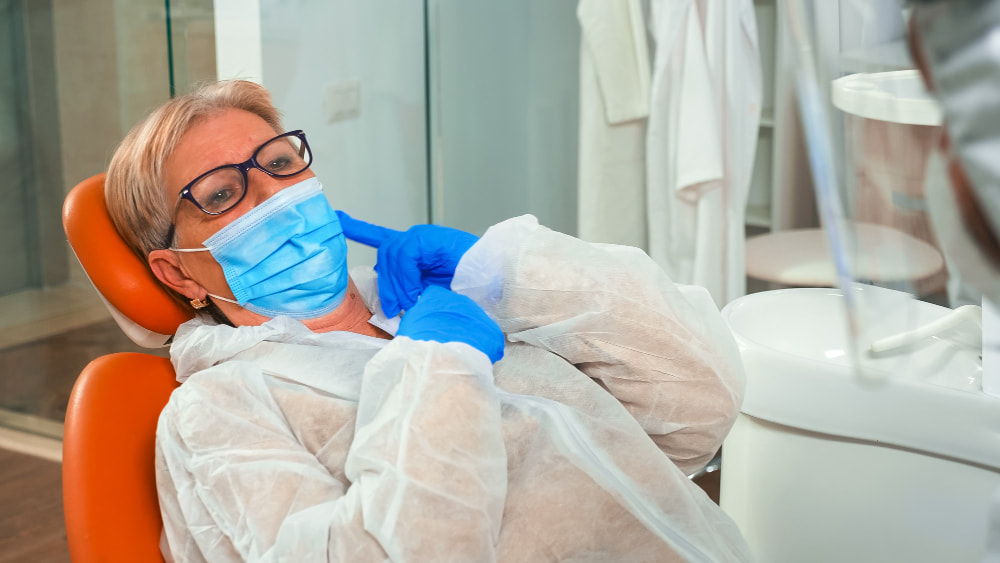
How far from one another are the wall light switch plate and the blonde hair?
1.17 m

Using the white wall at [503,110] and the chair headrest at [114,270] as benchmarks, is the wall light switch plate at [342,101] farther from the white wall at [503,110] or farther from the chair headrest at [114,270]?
the chair headrest at [114,270]

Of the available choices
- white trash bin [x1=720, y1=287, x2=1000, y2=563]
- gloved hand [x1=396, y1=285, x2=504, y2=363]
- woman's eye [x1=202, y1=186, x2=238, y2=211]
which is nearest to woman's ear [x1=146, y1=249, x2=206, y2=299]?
woman's eye [x1=202, y1=186, x2=238, y2=211]

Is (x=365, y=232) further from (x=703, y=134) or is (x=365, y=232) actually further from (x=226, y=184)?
(x=703, y=134)

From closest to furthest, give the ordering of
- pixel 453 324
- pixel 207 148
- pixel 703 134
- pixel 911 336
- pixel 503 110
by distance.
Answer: pixel 911 336 → pixel 453 324 → pixel 207 148 → pixel 703 134 → pixel 503 110

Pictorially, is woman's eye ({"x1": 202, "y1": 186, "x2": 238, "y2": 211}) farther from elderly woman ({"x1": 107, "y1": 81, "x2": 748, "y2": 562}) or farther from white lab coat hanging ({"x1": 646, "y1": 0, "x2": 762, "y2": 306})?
white lab coat hanging ({"x1": 646, "y1": 0, "x2": 762, "y2": 306})

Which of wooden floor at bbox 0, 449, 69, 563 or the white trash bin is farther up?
the white trash bin

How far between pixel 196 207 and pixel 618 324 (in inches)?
25.5

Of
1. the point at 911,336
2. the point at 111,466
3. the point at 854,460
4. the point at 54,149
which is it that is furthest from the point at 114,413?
the point at 54,149

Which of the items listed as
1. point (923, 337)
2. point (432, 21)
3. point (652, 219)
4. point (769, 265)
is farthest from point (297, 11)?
point (923, 337)

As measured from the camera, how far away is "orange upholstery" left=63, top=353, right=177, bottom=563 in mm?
1004

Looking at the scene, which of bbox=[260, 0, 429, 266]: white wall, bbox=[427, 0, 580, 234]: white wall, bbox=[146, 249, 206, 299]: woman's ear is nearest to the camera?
bbox=[146, 249, 206, 299]: woman's ear

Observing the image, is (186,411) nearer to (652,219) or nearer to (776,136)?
(652,219)

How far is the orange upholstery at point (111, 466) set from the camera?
100 centimetres

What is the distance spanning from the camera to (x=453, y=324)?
107 cm
